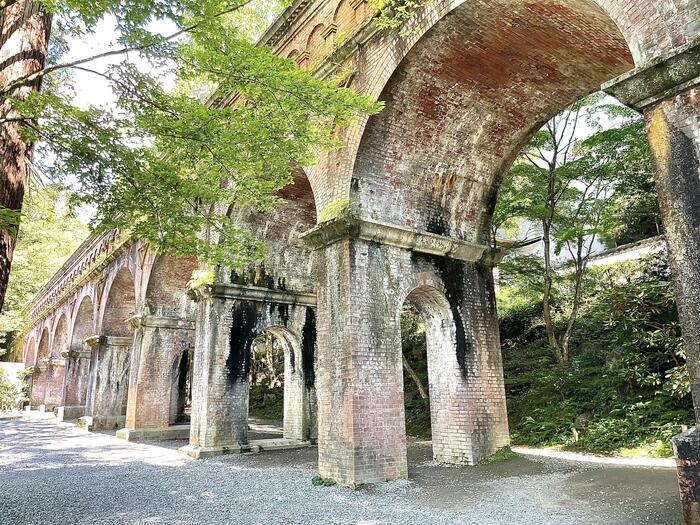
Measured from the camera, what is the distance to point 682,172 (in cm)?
416

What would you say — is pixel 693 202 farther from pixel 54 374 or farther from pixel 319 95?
pixel 54 374

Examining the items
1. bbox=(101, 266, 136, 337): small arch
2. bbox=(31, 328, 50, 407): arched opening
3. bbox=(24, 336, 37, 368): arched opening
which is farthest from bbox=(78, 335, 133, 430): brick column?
bbox=(24, 336, 37, 368): arched opening

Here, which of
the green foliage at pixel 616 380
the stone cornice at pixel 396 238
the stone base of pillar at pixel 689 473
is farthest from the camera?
the green foliage at pixel 616 380

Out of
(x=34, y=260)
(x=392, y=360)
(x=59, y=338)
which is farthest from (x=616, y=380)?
(x=59, y=338)

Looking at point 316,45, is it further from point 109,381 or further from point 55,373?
point 55,373

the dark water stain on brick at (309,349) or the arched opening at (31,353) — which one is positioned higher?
the arched opening at (31,353)

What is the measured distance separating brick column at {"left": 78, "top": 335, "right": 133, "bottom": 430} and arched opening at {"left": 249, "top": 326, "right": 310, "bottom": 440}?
527cm

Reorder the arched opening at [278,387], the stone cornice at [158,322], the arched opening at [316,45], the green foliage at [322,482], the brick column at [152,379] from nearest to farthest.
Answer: the green foliage at [322,482] → the arched opening at [316,45] → the arched opening at [278,387] → the brick column at [152,379] → the stone cornice at [158,322]

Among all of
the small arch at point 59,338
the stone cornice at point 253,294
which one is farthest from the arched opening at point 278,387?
the small arch at point 59,338

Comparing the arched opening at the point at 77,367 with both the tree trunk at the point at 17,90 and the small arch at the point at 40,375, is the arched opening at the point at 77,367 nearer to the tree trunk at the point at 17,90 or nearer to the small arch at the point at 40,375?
the small arch at the point at 40,375

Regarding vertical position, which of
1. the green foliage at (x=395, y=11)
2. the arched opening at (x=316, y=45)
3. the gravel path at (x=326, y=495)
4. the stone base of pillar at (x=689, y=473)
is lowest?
the gravel path at (x=326, y=495)

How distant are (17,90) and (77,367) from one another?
23.6m

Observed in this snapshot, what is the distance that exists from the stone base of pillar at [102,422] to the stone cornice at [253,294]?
10.3 m

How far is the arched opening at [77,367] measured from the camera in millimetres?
25562
